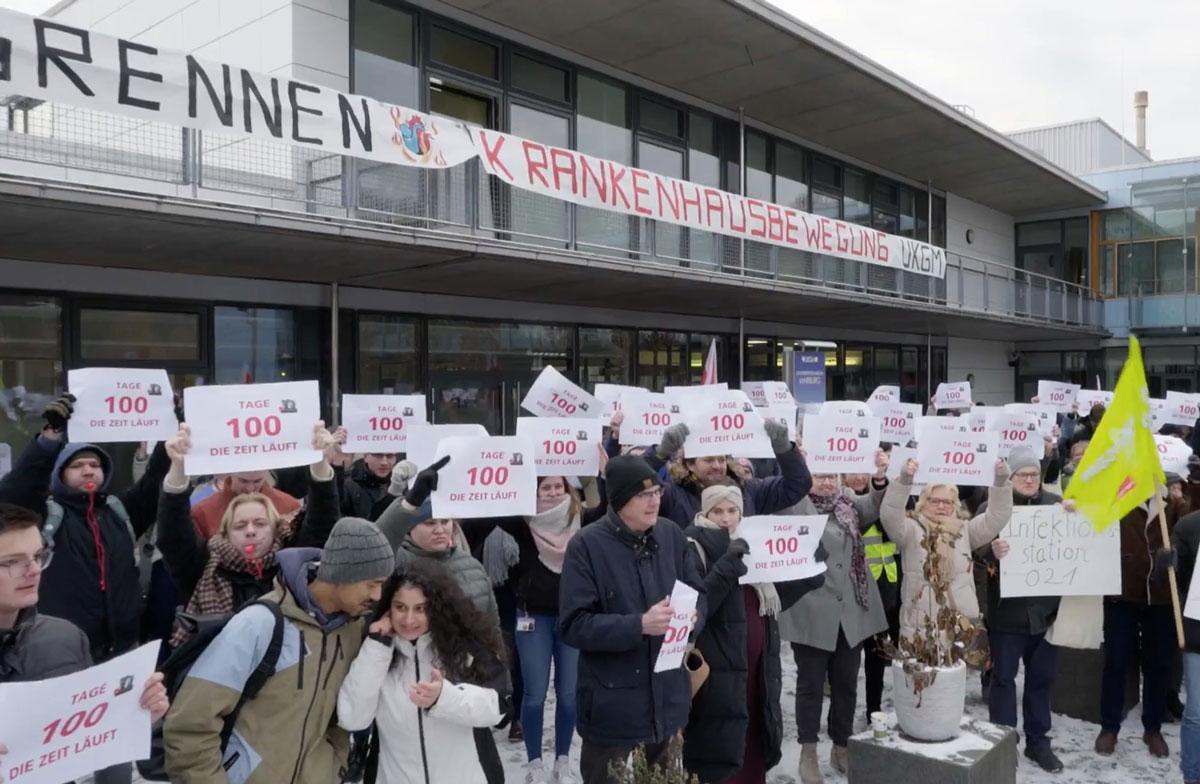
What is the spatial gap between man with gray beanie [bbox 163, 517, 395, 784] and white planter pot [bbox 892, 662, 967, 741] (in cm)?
280

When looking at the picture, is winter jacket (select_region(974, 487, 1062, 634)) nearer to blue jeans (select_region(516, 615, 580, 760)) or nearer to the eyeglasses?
blue jeans (select_region(516, 615, 580, 760))

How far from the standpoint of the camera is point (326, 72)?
35.2 feet

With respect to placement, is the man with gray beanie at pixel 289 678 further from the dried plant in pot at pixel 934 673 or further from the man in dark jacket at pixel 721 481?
the dried plant in pot at pixel 934 673

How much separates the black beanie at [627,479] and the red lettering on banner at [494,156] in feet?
19.4

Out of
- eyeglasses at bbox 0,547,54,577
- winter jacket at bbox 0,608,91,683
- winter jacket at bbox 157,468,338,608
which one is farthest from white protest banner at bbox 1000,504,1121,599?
eyeglasses at bbox 0,547,54,577

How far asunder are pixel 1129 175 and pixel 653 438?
25562 millimetres

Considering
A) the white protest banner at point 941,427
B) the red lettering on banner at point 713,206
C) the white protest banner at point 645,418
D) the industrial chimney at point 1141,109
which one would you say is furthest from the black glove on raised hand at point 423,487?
the industrial chimney at point 1141,109

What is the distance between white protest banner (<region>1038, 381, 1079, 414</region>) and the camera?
11.0 meters

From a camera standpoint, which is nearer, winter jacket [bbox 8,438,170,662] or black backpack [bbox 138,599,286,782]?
black backpack [bbox 138,599,286,782]

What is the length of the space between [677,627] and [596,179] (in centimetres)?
714

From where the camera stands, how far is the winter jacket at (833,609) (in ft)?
17.4

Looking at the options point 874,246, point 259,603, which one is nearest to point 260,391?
point 259,603

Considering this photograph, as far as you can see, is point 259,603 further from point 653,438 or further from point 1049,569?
point 1049,569

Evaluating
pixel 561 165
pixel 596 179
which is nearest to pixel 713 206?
pixel 596 179
